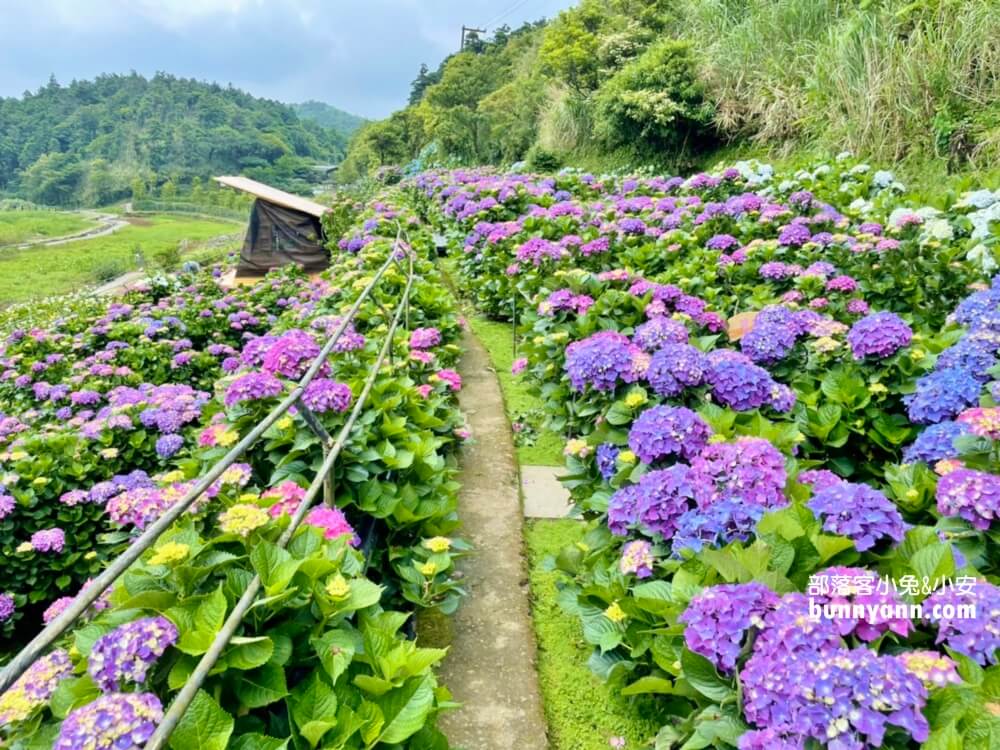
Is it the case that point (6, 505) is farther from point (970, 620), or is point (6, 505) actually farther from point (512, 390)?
point (970, 620)

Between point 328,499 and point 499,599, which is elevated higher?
point 328,499

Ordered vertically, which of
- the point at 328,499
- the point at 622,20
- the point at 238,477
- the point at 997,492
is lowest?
the point at 328,499

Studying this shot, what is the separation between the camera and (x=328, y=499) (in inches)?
79.0

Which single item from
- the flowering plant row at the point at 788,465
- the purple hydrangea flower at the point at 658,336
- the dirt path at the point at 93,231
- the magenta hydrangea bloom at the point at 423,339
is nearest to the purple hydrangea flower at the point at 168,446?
the magenta hydrangea bloom at the point at 423,339

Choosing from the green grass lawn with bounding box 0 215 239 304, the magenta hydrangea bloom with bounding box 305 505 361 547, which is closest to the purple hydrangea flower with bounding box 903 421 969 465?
the magenta hydrangea bloom with bounding box 305 505 361 547

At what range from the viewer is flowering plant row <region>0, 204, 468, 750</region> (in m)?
1.25

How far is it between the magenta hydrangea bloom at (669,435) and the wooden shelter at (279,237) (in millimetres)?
10916

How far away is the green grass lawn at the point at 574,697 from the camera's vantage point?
1.86 metres

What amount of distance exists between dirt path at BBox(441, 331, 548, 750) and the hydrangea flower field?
0.18 metres

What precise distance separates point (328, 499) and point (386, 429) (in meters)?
0.56

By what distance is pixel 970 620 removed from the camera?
3.99 feet

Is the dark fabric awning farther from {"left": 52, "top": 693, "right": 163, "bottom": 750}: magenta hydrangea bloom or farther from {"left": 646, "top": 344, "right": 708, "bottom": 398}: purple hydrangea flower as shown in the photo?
{"left": 52, "top": 693, "right": 163, "bottom": 750}: magenta hydrangea bloom

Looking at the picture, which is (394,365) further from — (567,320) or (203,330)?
(203,330)

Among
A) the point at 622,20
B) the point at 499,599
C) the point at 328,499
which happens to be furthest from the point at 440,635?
the point at 622,20
